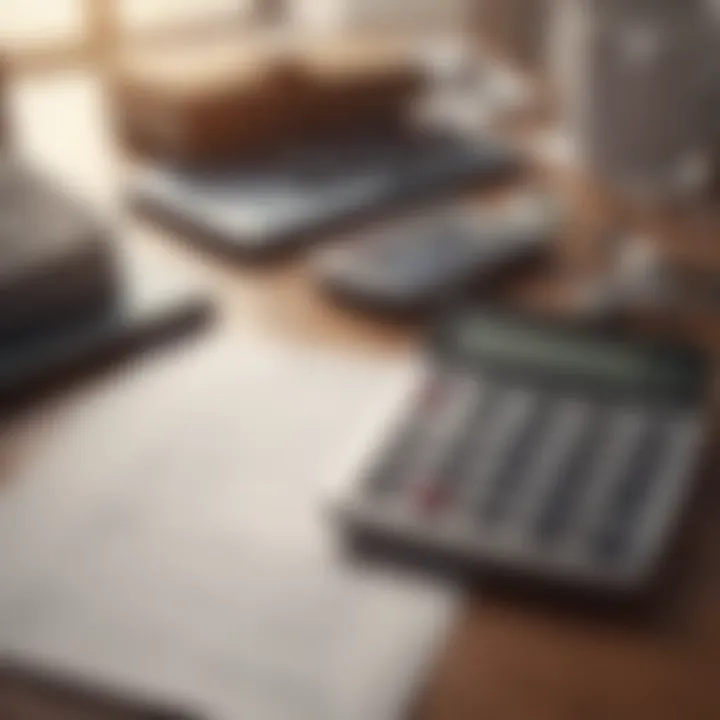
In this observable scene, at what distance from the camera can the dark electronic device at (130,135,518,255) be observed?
3.01ft

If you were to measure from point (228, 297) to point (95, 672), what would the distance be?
0.35 metres

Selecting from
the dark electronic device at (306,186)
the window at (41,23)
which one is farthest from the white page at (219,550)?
the window at (41,23)

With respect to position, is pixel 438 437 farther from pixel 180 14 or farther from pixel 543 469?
pixel 180 14

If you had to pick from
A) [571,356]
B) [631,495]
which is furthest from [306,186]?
[631,495]

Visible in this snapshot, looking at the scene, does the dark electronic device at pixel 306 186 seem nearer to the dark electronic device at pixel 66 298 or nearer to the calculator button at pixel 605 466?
the dark electronic device at pixel 66 298

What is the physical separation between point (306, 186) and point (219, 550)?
1.37 feet

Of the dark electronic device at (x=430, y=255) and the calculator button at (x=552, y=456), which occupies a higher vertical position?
the dark electronic device at (x=430, y=255)

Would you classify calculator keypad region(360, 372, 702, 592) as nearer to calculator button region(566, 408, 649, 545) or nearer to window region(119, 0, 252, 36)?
calculator button region(566, 408, 649, 545)

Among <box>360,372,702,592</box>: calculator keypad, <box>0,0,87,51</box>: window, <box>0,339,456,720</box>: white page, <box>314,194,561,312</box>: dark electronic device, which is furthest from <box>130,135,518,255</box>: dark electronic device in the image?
<box>0,0,87,51</box>: window

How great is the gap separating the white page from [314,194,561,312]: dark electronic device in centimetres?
7

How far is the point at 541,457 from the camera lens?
0.64m

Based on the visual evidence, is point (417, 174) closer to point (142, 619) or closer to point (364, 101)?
point (364, 101)

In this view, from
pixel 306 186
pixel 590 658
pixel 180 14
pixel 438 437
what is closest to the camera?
pixel 590 658

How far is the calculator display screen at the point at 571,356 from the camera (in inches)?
27.5
